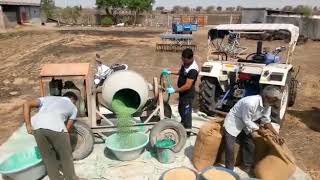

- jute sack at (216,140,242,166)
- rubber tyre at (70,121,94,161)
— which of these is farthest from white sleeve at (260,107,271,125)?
rubber tyre at (70,121,94,161)

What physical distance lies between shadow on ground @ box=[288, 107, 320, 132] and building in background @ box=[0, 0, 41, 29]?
108 feet

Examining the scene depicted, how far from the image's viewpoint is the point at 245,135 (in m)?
5.04

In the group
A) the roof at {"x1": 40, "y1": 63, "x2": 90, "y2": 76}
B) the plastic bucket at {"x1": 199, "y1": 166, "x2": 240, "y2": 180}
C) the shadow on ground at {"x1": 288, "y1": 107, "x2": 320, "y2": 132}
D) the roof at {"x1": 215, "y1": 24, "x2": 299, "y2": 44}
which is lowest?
the shadow on ground at {"x1": 288, "y1": 107, "x2": 320, "y2": 132}

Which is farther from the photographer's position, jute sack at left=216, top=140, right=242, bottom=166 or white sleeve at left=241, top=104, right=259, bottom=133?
jute sack at left=216, top=140, right=242, bottom=166

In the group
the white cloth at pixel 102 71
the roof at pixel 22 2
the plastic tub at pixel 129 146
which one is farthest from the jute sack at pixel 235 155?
the roof at pixel 22 2

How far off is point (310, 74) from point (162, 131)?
9.00 m

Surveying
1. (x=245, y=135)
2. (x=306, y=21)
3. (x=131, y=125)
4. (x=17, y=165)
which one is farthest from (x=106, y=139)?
(x=306, y=21)

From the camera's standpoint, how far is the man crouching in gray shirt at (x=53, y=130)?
4.35m

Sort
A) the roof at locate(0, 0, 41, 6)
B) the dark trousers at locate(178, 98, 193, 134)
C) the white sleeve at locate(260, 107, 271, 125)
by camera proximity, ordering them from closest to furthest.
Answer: the white sleeve at locate(260, 107, 271, 125) < the dark trousers at locate(178, 98, 193, 134) < the roof at locate(0, 0, 41, 6)

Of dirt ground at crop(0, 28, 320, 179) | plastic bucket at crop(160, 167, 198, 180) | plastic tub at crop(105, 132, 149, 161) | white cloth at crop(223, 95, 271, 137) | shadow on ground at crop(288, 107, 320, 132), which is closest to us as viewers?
white cloth at crop(223, 95, 271, 137)

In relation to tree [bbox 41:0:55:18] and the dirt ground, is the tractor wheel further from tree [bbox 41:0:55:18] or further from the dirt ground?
tree [bbox 41:0:55:18]

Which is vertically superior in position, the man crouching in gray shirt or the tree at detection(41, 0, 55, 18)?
the tree at detection(41, 0, 55, 18)

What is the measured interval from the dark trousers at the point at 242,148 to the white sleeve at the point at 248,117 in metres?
0.37

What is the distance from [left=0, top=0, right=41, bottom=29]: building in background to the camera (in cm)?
3559
